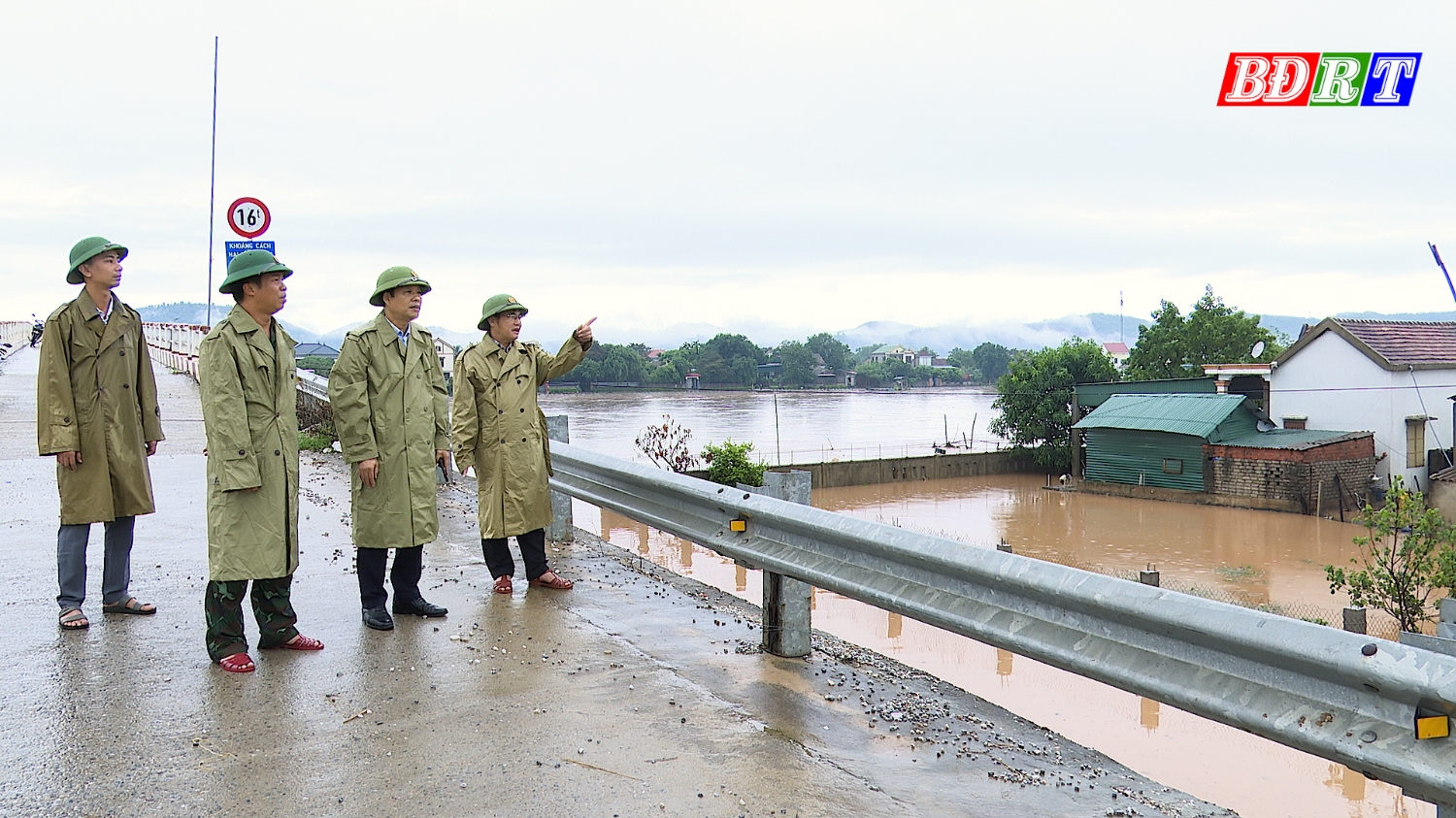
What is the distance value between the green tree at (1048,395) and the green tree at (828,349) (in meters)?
88.5

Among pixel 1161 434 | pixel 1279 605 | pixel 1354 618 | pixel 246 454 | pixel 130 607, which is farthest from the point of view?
pixel 1161 434

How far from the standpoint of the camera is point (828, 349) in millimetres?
141875

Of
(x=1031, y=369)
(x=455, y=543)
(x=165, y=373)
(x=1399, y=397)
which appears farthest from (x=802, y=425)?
(x=455, y=543)

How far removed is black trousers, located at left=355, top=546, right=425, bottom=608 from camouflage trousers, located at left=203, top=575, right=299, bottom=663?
47 cm

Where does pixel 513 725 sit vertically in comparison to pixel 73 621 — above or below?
below

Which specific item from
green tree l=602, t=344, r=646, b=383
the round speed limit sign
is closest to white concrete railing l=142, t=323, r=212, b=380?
the round speed limit sign

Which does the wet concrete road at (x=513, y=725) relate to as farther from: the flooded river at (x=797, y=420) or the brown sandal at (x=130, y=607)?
the flooded river at (x=797, y=420)

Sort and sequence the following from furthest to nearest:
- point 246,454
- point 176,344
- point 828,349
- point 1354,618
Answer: point 828,349, point 176,344, point 1354,618, point 246,454

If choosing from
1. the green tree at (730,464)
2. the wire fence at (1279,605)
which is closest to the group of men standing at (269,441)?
the wire fence at (1279,605)

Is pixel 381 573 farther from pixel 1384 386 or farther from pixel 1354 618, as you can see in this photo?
pixel 1384 386

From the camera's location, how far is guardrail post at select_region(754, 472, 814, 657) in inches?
192

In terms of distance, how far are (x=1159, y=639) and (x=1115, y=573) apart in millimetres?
23291

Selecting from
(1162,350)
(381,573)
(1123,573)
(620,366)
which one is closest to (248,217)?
(381,573)

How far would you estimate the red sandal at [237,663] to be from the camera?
4707 mm
